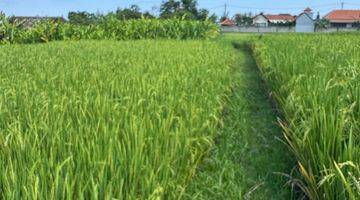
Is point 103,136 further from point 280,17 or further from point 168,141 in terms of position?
point 280,17

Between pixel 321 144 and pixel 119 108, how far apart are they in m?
1.32

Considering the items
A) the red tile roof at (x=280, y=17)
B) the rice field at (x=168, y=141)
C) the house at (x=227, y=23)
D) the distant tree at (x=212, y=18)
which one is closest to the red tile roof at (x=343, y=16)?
the house at (x=227, y=23)

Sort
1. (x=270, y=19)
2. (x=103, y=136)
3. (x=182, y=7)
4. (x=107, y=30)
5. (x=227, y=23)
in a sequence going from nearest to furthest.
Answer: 1. (x=103, y=136)
2. (x=107, y=30)
3. (x=182, y=7)
4. (x=227, y=23)
5. (x=270, y=19)

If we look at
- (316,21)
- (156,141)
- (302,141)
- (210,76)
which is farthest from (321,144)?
(316,21)

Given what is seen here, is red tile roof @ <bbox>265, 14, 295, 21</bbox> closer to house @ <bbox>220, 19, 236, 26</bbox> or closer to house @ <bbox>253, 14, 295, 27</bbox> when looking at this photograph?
house @ <bbox>253, 14, 295, 27</bbox>

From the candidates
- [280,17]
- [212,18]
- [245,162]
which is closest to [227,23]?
[280,17]

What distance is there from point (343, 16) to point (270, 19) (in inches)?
640

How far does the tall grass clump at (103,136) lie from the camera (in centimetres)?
186

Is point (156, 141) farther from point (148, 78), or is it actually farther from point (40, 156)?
point (148, 78)

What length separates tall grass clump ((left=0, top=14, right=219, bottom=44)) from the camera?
1720 centimetres

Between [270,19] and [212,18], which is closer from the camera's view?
[212,18]

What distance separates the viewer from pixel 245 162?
3.62 meters

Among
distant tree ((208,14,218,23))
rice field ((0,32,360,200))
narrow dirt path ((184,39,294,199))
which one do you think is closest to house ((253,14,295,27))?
distant tree ((208,14,218,23))

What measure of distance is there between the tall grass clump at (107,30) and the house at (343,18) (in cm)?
4227
